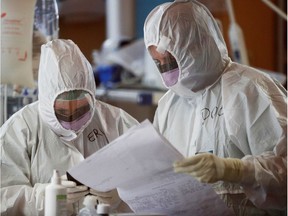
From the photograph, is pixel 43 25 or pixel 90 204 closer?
pixel 90 204

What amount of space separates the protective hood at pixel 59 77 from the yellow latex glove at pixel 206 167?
53 centimetres

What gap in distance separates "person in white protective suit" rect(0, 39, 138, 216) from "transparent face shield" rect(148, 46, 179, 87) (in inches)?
8.2

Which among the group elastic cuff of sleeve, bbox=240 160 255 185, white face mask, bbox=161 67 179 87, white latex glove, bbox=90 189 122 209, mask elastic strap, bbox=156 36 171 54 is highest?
mask elastic strap, bbox=156 36 171 54

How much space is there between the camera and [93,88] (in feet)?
7.03

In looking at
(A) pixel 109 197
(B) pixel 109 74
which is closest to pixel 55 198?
(A) pixel 109 197

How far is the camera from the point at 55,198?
180 centimetres

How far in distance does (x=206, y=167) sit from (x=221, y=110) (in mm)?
363

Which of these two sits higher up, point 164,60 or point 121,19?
point 164,60

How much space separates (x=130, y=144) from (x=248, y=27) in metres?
3.17

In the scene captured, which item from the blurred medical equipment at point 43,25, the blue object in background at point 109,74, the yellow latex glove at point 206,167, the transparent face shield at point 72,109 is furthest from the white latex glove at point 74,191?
the blue object in background at point 109,74

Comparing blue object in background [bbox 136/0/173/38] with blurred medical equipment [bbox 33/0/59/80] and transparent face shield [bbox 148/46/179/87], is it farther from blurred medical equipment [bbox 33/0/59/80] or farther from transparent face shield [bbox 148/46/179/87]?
transparent face shield [bbox 148/46/179/87]

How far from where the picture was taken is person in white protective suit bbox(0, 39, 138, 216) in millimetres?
2004

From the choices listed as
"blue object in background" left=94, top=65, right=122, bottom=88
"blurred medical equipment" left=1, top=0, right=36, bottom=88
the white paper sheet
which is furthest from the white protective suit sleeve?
"blue object in background" left=94, top=65, right=122, bottom=88

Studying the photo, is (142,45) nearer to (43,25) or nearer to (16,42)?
(43,25)
